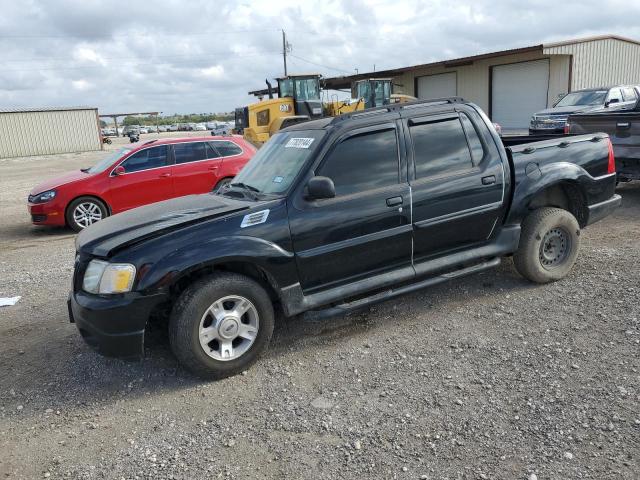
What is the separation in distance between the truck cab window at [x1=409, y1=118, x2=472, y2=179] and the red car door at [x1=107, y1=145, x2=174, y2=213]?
620 cm

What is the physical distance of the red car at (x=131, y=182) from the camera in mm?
9219

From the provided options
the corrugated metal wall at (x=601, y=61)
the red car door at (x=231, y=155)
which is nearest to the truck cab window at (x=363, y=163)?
the red car door at (x=231, y=155)

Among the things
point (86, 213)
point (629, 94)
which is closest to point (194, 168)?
point (86, 213)

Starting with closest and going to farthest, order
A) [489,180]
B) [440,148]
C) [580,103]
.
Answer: [440,148]
[489,180]
[580,103]

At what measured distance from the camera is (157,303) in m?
3.65

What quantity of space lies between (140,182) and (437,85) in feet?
81.6

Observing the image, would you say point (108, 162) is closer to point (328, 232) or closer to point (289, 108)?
point (328, 232)

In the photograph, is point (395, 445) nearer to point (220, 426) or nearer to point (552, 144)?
point (220, 426)

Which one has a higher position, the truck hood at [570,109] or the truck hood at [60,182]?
the truck hood at [570,109]

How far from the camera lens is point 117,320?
141 inches

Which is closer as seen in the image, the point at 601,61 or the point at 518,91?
the point at 601,61

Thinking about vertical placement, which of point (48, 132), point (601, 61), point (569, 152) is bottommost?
point (569, 152)

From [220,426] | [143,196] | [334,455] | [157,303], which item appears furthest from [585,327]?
[143,196]

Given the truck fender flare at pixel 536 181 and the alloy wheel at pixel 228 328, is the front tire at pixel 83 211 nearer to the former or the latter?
the alloy wheel at pixel 228 328
